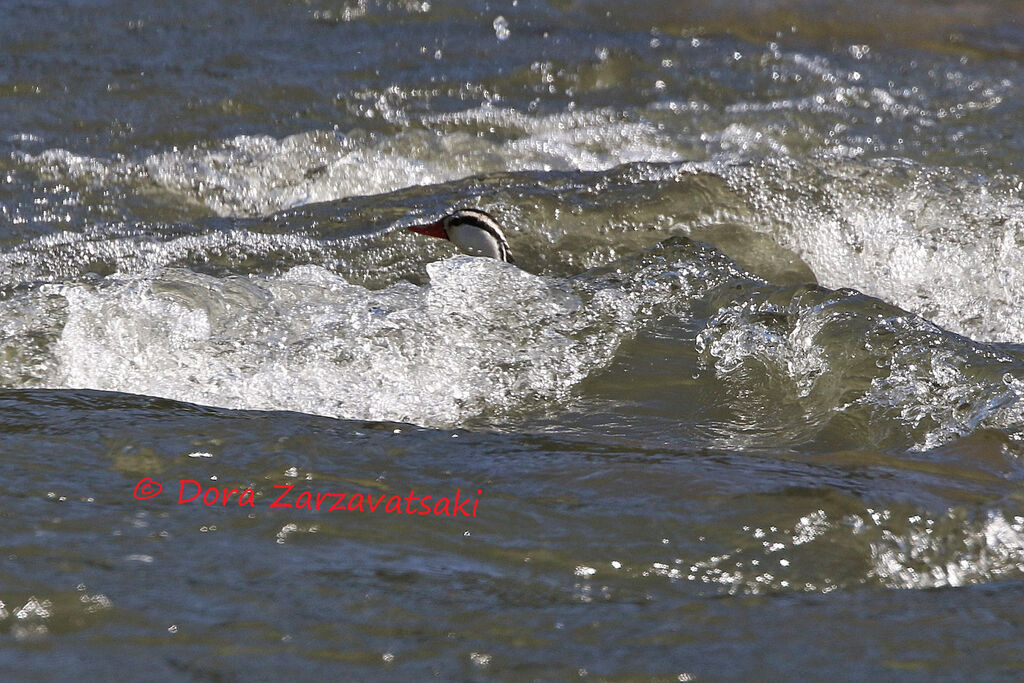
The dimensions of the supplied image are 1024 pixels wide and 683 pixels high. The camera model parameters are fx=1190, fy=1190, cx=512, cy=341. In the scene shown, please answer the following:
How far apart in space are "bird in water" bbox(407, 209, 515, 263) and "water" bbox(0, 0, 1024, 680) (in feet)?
0.82

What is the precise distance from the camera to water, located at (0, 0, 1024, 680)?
2381 mm

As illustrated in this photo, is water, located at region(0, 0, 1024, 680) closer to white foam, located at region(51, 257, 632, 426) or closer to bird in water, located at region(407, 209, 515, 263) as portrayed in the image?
white foam, located at region(51, 257, 632, 426)

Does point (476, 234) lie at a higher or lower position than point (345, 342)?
higher

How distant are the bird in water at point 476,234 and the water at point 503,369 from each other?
A: 249 millimetres

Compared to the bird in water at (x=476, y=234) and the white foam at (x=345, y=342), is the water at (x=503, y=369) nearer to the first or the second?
the white foam at (x=345, y=342)

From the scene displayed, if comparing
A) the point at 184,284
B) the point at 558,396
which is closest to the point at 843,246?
the point at 558,396

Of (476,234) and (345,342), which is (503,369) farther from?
(476,234)

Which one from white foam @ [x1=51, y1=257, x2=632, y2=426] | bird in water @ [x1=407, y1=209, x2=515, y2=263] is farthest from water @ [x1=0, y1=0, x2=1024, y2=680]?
bird in water @ [x1=407, y1=209, x2=515, y2=263]

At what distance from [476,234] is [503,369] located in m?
1.10

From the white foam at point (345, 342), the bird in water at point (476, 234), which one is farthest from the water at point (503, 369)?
the bird in water at point (476, 234)

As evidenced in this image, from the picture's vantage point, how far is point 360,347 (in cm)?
406

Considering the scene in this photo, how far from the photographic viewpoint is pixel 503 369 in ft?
13.4

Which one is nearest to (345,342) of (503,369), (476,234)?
(503,369)

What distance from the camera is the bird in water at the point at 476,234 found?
16.4 ft
